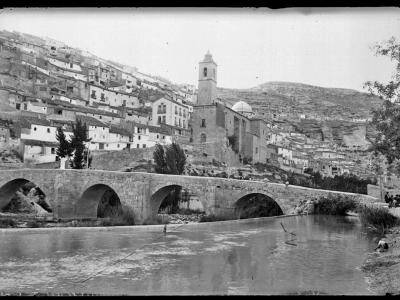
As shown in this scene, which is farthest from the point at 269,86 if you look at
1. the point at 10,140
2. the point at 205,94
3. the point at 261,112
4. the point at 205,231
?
the point at 205,231

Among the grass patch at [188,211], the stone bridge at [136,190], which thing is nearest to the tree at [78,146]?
the stone bridge at [136,190]

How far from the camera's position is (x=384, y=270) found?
6.51 metres

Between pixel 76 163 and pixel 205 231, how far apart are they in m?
17.1

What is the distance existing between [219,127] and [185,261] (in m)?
33.8

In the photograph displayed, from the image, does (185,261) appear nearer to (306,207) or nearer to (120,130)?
(306,207)

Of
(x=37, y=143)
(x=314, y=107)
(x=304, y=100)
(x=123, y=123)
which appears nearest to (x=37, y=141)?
(x=37, y=143)

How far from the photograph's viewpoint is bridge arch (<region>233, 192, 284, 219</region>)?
19062mm

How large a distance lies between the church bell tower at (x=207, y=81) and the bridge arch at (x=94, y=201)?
19.9 meters

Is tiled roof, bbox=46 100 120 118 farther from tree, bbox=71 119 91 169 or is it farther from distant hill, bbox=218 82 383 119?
distant hill, bbox=218 82 383 119

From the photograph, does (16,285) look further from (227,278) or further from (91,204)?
(91,204)

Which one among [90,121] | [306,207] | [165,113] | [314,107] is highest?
[314,107]

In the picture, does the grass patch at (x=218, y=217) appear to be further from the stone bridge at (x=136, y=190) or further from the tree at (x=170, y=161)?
the tree at (x=170, y=161)

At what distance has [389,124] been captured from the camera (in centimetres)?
817

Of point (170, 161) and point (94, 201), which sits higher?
point (170, 161)
